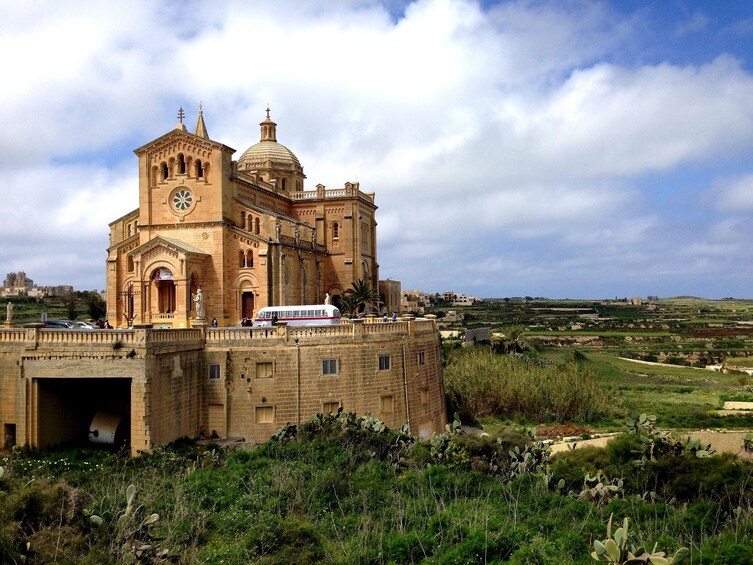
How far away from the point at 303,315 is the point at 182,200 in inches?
504

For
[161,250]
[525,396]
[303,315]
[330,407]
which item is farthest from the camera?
[525,396]

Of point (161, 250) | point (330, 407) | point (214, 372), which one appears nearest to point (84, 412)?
point (214, 372)

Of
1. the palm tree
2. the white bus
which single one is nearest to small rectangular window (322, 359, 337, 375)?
the white bus

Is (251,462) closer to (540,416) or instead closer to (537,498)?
(537,498)

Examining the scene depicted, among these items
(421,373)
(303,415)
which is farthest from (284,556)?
(421,373)

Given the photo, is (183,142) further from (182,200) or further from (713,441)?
(713,441)

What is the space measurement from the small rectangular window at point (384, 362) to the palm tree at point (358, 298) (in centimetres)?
2012

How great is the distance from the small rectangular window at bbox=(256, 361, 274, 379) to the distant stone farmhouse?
0.14 feet

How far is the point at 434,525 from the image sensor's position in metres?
16.7

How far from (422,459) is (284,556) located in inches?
333

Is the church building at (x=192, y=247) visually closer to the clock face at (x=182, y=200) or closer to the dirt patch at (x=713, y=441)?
the clock face at (x=182, y=200)

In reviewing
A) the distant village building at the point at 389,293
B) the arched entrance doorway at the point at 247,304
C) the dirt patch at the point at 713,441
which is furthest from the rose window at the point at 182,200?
the dirt patch at the point at 713,441

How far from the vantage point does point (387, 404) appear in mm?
30547

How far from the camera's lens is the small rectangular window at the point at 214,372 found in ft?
94.3
